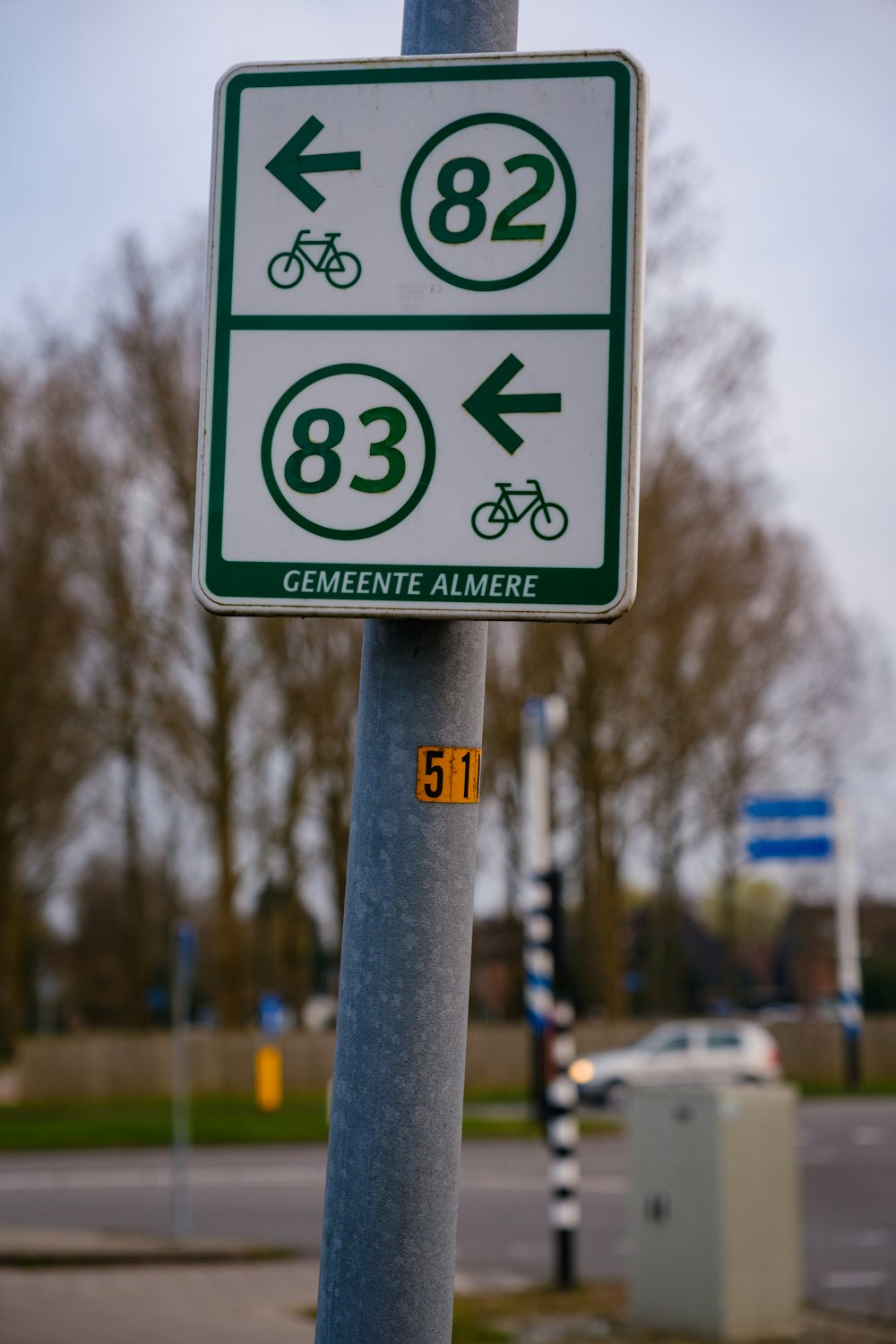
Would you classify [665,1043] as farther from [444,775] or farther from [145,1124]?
[444,775]

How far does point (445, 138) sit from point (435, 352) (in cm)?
31


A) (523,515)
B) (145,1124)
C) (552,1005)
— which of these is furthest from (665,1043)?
(523,515)

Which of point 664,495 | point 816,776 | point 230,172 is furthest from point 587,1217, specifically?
point 816,776

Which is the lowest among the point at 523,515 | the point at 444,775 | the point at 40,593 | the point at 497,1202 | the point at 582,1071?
the point at 497,1202

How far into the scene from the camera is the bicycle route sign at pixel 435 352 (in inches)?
88.1

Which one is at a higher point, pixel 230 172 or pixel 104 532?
pixel 104 532

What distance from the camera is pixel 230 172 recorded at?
2420 millimetres

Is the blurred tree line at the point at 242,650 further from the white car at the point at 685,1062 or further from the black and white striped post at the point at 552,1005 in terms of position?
the black and white striped post at the point at 552,1005

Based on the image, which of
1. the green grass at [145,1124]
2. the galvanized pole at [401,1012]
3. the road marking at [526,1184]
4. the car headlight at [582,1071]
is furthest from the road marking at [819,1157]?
the galvanized pole at [401,1012]

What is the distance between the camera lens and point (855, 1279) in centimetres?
1118

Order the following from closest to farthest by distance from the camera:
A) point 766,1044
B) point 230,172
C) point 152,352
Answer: point 230,172 → point 152,352 → point 766,1044

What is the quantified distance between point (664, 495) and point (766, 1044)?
978 centimetres

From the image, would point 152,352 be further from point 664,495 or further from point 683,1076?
point 683,1076

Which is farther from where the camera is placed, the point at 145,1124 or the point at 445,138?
the point at 145,1124
